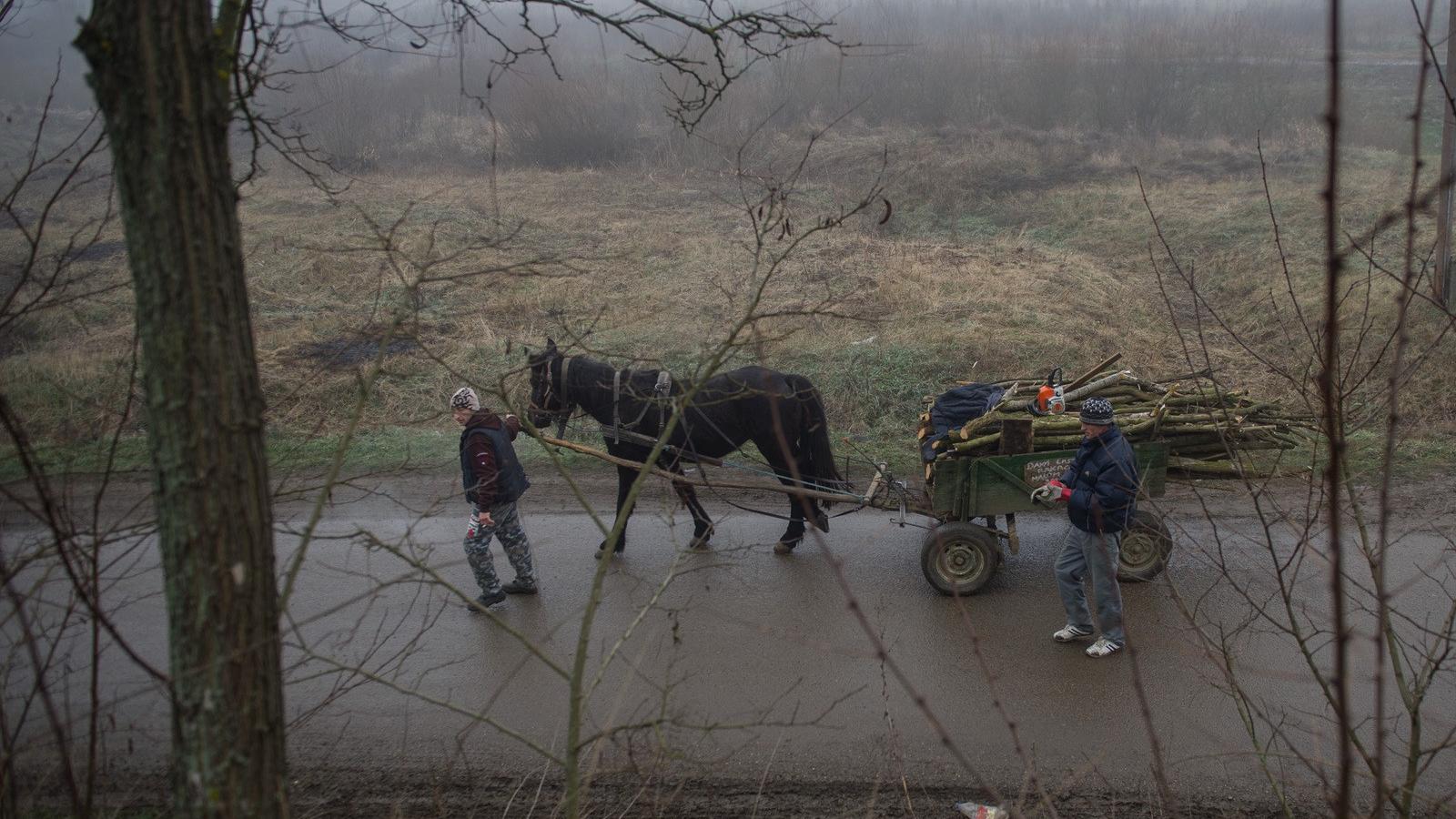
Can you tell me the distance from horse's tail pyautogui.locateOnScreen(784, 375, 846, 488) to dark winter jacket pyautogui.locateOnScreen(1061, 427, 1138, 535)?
7.22ft

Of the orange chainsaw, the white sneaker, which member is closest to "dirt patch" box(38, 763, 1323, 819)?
the white sneaker

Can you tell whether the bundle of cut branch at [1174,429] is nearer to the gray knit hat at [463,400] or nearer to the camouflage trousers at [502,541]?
the camouflage trousers at [502,541]

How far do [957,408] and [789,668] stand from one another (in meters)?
A: 2.52

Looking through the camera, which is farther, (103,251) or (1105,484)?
(103,251)

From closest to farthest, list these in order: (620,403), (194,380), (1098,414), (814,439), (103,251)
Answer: (194,380)
(1098,414)
(814,439)
(620,403)
(103,251)

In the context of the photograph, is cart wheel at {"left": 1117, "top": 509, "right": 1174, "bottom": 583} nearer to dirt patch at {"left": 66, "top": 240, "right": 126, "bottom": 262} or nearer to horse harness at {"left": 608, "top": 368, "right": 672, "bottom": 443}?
horse harness at {"left": 608, "top": 368, "right": 672, "bottom": 443}

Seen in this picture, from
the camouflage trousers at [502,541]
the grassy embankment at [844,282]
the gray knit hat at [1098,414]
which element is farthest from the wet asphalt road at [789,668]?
the grassy embankment at [844,282]

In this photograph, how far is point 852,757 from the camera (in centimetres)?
540

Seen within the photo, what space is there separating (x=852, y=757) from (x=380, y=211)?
16156mm

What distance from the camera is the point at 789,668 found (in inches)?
253

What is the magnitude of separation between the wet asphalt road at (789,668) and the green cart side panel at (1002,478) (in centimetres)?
42

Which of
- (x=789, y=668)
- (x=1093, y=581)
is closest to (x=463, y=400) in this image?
(x=789, y=668)

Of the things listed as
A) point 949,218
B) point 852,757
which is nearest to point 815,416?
point 852,757

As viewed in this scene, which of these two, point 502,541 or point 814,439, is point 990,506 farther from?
point 502,541
